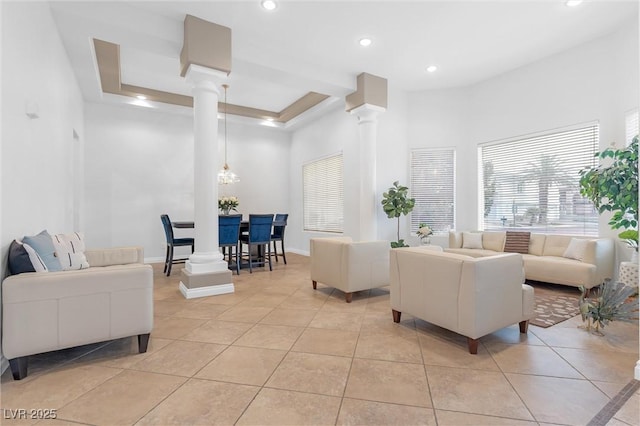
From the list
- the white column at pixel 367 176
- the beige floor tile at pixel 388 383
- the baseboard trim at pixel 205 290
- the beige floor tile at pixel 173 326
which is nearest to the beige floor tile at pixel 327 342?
the beige floor tile at pixel 388 383

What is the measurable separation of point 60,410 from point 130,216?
17.6 feet

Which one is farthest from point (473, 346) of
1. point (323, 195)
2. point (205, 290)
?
point (323, 195)

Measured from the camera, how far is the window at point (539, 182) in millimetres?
4605

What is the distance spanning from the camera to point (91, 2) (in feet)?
10.8

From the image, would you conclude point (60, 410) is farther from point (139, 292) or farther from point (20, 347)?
point (139, 292)

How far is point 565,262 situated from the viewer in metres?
4.07

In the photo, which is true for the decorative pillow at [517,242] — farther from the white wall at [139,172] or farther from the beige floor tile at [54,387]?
the white wall at [139,172]

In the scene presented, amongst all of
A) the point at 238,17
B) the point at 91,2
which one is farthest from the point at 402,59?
the point at 91,2

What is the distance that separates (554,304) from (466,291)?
2.12 meters

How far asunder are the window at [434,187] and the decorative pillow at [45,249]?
17.7 feet

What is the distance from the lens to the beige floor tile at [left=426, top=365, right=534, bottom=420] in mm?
1620

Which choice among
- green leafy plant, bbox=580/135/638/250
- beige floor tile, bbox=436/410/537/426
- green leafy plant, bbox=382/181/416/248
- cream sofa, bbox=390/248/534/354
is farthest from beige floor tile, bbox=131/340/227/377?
green leafy plant, bbox=580/135/638/250

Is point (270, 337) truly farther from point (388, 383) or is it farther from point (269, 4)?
point (269, 4)

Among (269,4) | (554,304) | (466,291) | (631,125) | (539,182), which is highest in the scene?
(269,4)
